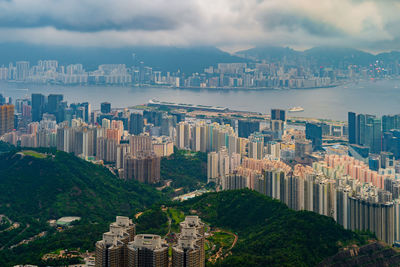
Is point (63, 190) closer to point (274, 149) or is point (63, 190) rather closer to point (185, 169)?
point (185, 169)

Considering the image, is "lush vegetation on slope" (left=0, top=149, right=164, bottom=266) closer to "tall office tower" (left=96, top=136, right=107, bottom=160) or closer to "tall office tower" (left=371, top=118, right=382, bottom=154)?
"tall office tower" (left=96, top=136, right=107, bottom=160)

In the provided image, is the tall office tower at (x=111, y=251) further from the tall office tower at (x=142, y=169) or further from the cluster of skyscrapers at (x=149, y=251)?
the tall office tower at (x=142, y=169)

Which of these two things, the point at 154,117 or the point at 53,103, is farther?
the point at 53,103

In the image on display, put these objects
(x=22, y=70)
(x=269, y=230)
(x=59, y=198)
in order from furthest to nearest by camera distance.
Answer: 1. (x=22, y=70)
2. (x=59, y=198)
3. (x=269, y=230)

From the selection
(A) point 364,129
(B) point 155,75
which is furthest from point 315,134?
(B) point 155,75

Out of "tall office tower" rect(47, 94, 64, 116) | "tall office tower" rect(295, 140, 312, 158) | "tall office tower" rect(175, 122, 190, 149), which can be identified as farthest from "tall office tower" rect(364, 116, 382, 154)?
"tall office tower" rect(47, 94, 64, 116)

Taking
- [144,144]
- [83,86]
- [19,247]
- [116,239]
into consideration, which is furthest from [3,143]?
[83,86]

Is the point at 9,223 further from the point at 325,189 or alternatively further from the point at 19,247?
the point at 325,189
